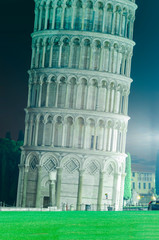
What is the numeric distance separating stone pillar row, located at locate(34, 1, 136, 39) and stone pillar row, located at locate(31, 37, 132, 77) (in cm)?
185

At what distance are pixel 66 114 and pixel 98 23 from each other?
464 inches

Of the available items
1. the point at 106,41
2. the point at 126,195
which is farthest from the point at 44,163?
the point at 126,195

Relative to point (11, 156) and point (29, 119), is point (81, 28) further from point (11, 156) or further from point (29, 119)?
point (11, 156)

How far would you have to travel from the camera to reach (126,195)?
146 metres

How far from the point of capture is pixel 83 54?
84000mm

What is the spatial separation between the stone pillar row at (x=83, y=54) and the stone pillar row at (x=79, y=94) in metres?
1.97

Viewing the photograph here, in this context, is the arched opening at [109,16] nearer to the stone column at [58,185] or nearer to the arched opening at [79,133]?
the arched opening at [79,133]

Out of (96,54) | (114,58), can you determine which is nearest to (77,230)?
(96,54)

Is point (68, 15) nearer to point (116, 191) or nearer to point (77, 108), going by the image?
point (77, 108)

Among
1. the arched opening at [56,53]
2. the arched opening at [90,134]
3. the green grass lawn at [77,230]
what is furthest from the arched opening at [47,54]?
the green grass lawn at [77,230]

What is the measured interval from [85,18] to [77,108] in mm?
10997

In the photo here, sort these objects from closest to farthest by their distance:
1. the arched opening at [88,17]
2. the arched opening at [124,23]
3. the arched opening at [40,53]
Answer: the arched opening at [88,17] < the arched opening at [40,53] < the arched opening at [124,23]

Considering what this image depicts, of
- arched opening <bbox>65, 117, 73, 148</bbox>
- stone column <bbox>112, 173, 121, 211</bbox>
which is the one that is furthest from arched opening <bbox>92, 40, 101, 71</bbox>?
stone column <bbox>112, 173, 121, 211</bbox>

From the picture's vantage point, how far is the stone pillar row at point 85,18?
84.9m
